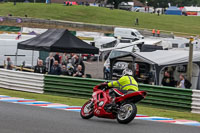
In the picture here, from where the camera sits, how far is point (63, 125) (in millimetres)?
9531

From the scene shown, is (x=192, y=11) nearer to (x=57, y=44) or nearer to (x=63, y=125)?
(x=57, y=44)

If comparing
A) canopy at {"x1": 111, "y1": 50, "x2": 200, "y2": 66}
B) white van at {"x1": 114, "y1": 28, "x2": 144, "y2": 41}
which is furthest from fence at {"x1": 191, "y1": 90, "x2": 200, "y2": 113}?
white van at {"x1": 114, "y1": 28, "x2": 144, "y2": 41}

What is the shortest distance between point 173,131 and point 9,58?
1485 centimetres

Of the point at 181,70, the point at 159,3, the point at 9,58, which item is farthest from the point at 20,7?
the point at 181,70

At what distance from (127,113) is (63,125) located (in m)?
1.43

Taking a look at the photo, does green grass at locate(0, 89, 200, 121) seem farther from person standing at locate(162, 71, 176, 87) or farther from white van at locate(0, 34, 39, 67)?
white van at locate(0, 34, 39, 67)

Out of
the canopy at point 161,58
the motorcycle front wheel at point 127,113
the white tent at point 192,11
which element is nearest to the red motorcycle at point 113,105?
the motorcycle front wheel at point 127,113

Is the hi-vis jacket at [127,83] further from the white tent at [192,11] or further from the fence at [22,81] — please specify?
the white tent at [192,11]

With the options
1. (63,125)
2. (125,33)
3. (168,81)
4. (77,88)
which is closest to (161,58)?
(168,81)

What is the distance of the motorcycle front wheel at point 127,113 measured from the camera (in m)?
9.64

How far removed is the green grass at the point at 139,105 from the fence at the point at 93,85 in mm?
263

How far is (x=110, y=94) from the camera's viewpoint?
10.5 meters

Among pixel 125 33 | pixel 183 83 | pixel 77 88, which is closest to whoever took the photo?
pixel 183 83

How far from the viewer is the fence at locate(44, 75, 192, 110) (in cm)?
1421
